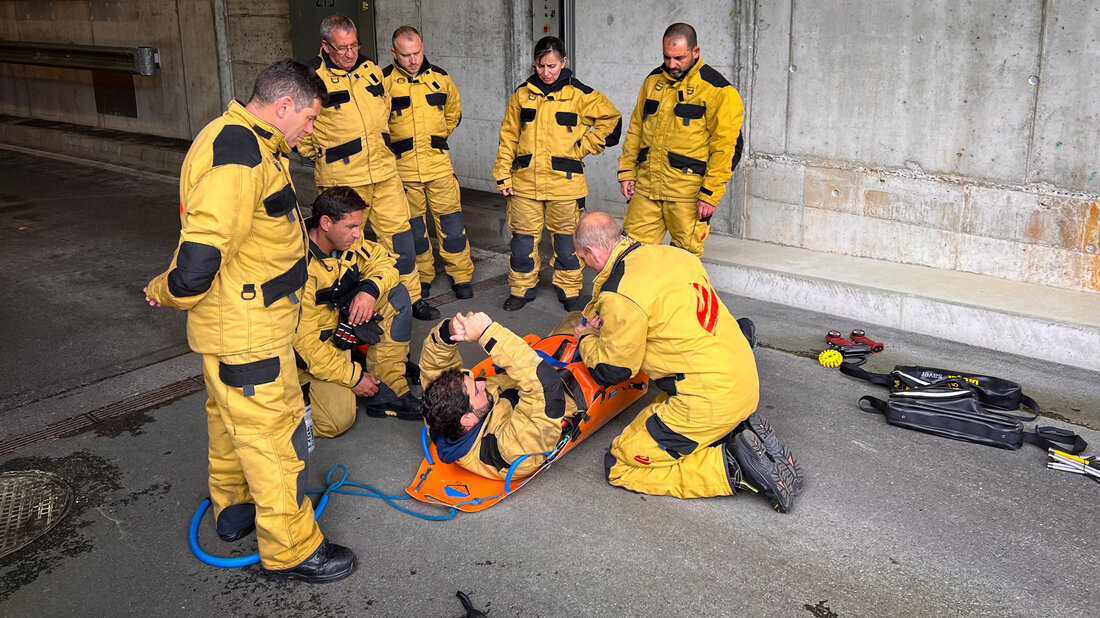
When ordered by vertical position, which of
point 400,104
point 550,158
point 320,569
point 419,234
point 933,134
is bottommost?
point 320,569

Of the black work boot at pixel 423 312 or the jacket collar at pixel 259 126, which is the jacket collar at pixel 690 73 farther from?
the jacket collar at pixel 259 126

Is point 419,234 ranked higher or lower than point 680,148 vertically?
lower

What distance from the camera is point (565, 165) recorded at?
6.73 m

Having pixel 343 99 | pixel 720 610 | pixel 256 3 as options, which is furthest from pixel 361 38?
pixel 720 610

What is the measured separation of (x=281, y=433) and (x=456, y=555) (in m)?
0.89

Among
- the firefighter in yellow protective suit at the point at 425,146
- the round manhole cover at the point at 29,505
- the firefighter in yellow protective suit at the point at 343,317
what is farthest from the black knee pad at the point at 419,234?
the round manhole cover at the point at 29,505

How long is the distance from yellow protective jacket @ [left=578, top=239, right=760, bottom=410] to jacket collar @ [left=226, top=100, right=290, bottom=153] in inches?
61.9

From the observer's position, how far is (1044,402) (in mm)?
5090

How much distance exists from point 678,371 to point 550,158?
2.98 metres

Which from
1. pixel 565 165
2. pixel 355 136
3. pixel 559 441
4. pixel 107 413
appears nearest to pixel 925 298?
pixel 565 165

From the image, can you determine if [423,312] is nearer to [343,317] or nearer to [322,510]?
[343,317]

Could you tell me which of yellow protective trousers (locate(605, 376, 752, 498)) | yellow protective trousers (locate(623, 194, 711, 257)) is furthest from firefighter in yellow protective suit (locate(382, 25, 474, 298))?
yellow protective trousers (locate(605, 376, 752, 498))

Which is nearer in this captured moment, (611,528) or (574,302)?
(611,528)

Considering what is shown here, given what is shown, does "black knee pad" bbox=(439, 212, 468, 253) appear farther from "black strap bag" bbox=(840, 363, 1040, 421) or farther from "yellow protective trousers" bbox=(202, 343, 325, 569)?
"yellow protective trousers" bbox=(202, 343, 325, 569)
